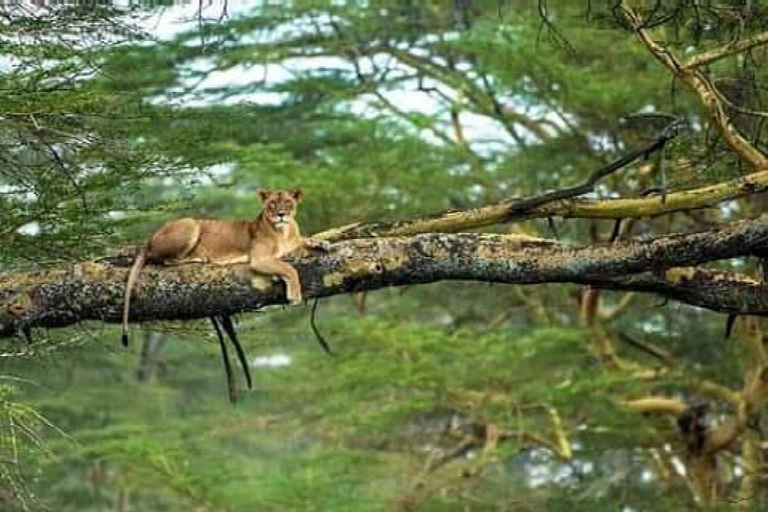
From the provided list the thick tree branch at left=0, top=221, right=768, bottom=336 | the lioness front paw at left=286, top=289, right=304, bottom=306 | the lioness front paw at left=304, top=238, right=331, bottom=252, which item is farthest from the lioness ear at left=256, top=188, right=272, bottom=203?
the lioness front paw at left=286, top=289, right=304, bottom=306

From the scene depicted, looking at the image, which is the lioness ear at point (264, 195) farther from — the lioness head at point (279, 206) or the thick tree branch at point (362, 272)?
the thick tree branch at point (362, 272)

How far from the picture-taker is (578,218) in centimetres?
548

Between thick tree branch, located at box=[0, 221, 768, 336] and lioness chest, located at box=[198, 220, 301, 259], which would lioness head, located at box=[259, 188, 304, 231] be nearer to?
lioness chest, located at box=[198, 220, 301, 259]

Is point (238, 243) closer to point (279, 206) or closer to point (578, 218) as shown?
point (279, 206)

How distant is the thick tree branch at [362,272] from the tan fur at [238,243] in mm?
55

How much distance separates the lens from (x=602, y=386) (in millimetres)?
10914

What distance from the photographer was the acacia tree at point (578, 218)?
178 inches

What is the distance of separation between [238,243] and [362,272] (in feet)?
3.28

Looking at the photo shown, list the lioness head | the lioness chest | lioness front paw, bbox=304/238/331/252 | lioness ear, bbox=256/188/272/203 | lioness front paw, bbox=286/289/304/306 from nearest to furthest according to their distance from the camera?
lioness front paw, bbox=286/289/304/306
lioness front paw, bbox=304/238/331/252
the lioness chest
the lioness head
lioness ear, bbox=256/188/272/203

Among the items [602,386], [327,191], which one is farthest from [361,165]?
[602,386]

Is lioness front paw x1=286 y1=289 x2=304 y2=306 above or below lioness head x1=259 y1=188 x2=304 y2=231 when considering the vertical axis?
above

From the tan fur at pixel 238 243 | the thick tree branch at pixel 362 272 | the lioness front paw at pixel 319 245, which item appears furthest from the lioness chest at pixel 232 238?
the thick tree branch at pixel 362 272

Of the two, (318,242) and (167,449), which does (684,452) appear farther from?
(318,242)

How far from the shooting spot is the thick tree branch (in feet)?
14.6
